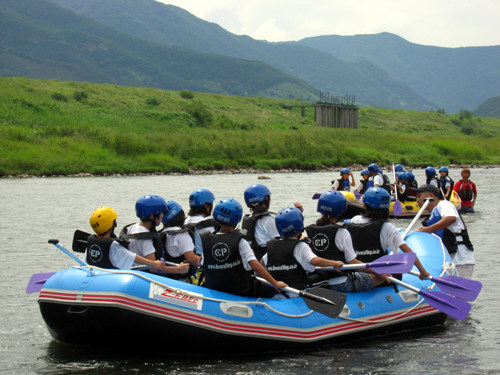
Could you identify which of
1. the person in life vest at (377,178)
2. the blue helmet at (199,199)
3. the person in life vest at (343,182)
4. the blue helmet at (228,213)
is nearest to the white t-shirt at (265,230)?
the blue helmet at (199,199)

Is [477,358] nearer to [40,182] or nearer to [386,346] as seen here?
[386,346]

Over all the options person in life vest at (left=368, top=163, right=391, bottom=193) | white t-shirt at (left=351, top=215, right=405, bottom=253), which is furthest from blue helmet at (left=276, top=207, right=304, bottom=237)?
person in life vest at (left=368, top=163, right=391, bottom=193)

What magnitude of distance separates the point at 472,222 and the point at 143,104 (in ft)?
159

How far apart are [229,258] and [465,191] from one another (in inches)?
551

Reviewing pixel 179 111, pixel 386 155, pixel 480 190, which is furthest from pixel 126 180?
pixel 179 111

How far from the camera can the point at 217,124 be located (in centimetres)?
6091

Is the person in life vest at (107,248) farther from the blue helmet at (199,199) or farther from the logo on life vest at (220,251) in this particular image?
the blue helmet at (199,199)

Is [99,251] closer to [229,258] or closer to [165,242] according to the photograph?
[165,242]

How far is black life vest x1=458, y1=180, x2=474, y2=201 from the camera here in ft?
65.1

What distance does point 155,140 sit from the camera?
148 feet

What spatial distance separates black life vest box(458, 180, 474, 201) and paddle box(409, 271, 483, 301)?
11.3 meters

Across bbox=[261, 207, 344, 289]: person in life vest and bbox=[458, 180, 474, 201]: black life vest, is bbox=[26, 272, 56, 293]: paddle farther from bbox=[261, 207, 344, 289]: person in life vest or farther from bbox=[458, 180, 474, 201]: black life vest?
A: bbox=[458, 180, 474, 201]: black life vest

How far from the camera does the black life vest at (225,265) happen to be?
7.57 m

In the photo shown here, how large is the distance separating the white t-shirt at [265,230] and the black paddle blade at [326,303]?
1.28 metres
